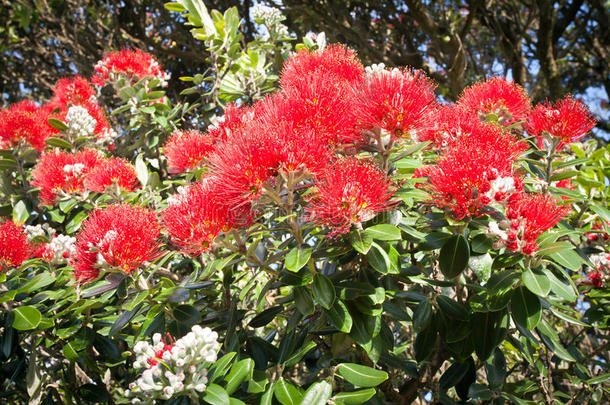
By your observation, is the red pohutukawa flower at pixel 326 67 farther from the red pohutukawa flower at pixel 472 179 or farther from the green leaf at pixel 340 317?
the green leaf at pixel 340 317

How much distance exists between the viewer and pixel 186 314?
66.4 inches

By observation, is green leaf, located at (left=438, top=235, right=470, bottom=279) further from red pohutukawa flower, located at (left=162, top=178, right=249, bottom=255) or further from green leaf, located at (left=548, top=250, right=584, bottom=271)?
red pohutukawa flower, located at (left=162, top=178, right=249, bottom=255)

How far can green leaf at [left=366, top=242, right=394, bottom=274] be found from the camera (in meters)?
1.39

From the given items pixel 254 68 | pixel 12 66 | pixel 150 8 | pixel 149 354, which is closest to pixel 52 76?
pixel 12 66

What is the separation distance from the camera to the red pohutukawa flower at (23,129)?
2.83 m

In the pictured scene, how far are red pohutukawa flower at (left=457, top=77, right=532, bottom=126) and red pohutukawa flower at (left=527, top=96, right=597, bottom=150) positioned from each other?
6.3 inches

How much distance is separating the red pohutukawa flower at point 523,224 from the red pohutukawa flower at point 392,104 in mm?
390

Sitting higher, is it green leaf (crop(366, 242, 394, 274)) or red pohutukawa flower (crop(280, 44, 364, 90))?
red pohutukawa flower (crop(280, 44, 364, 90))

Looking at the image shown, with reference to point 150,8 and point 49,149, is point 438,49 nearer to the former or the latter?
point 150,8

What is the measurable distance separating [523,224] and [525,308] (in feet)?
0.91

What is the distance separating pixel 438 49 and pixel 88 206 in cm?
363

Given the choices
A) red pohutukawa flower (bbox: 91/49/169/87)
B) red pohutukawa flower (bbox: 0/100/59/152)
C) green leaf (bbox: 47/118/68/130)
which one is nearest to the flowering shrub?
green leaf (bbox: 47/118/68/130)

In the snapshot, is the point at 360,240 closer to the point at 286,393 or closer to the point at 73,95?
the point at 286,393

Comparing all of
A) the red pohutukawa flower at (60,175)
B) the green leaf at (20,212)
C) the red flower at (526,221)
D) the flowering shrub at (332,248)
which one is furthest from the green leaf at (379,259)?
the green leaf at (20,212)
